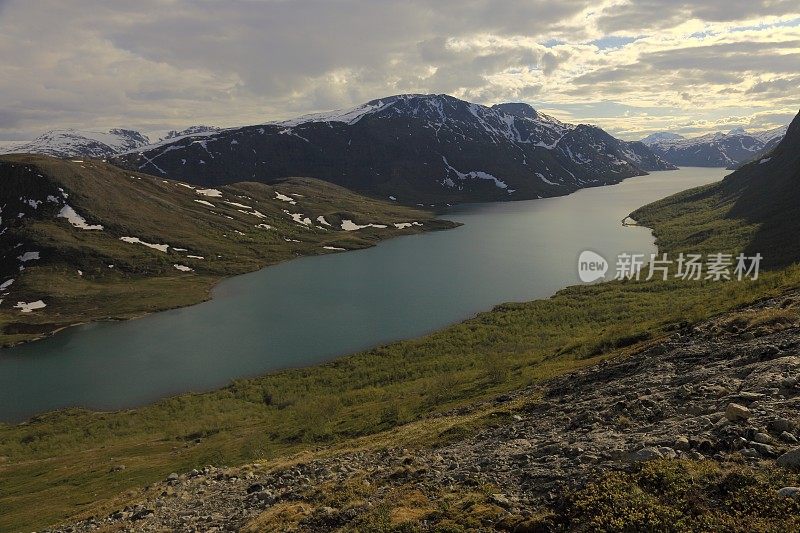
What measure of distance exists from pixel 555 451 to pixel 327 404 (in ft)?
113

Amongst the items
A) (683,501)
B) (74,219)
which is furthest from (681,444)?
(74,219)

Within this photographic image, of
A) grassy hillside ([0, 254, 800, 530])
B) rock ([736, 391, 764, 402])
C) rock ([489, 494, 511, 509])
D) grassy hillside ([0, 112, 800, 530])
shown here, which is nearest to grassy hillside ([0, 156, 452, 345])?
grassy hillside ([0, 254, 800, 530])

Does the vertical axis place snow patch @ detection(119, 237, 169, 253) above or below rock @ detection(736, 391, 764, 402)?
above

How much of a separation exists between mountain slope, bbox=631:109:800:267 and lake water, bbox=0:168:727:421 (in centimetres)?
1658

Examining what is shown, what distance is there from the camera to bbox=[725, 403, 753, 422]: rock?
44.3ft

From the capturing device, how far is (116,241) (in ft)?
463

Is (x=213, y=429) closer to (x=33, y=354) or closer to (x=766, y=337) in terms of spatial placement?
(x=766, y=337)

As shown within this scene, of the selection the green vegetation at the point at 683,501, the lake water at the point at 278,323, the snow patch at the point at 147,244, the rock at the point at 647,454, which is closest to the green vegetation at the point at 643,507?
the green vegetation at the point at 683,501

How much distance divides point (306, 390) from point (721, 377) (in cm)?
4805

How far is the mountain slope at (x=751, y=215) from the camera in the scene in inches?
4008

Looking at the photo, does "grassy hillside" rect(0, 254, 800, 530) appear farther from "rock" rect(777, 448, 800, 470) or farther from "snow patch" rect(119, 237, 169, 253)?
"snow patch" rect(119, 237, 169, 253)

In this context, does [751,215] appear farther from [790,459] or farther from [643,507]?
[643,507]

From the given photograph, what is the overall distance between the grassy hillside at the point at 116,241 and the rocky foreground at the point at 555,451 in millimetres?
90145

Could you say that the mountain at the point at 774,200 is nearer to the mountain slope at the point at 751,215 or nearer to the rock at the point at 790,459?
the mountain slope at the point at 751,215
